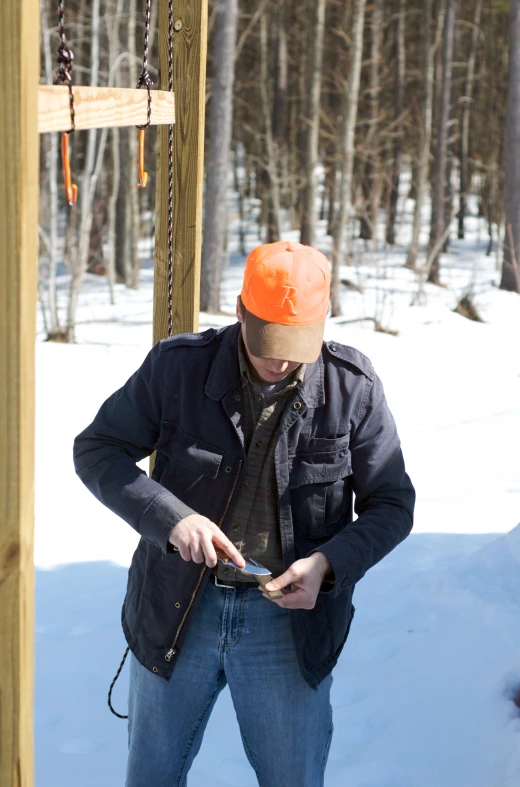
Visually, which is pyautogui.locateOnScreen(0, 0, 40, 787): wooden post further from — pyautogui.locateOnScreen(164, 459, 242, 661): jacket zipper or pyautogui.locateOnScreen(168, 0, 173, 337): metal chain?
pyautogui.locateOnScreen(168, 0, 173, 337): metal chain

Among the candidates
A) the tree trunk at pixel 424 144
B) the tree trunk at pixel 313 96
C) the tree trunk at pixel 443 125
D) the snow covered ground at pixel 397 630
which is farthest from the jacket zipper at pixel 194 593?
the tree trunk at pixel 424 144

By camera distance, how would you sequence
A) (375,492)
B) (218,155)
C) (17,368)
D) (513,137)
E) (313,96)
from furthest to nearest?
1. (513,137)
2. (313,96)
3. (218,155)
4. (375,492)
5. (17,368)

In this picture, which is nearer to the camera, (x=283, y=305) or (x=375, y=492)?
(x=283, y=305)

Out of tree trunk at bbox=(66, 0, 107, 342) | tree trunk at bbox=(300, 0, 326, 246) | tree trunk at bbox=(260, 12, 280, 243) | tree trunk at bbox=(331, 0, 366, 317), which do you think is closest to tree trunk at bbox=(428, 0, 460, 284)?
tree trunk at bbox=(260, 12, 280, 243)

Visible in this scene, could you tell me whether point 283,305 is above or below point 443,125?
below

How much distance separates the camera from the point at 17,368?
1348 mm

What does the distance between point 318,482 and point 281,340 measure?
13.2 inches

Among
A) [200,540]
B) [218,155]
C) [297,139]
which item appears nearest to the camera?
[200,540]

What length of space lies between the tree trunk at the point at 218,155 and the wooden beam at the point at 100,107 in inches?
431

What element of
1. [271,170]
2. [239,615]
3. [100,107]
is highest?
[271,170]

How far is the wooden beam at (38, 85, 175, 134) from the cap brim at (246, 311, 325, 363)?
53 centimetres

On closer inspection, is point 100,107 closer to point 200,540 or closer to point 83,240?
point 200,540

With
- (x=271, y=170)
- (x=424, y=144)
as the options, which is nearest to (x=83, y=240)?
(x=271, y=170)

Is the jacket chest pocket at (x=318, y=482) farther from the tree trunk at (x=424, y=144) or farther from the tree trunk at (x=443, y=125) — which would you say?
the tree trunk at (x=424, y=144)
